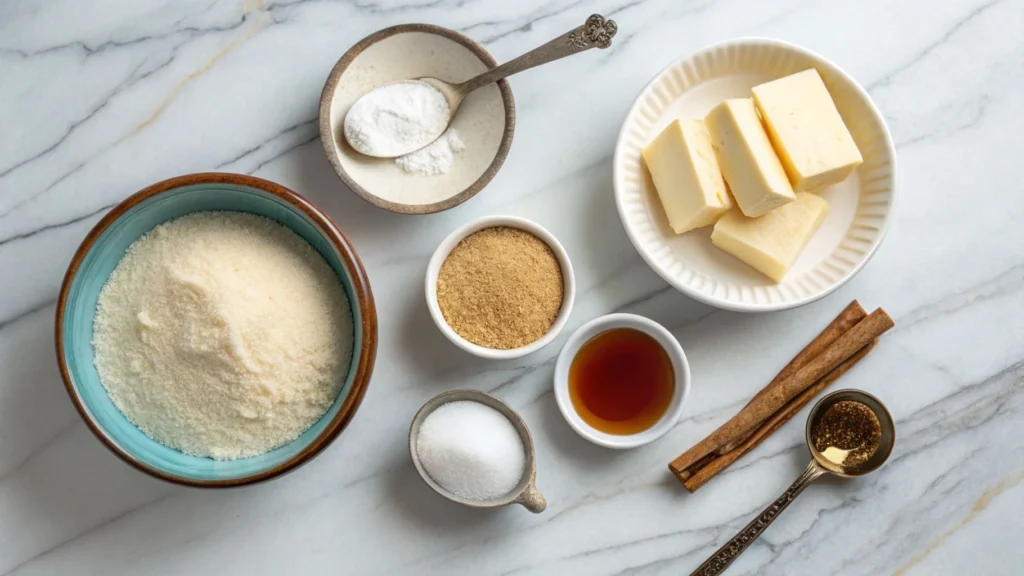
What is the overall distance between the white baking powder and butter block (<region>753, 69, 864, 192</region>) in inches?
26.1

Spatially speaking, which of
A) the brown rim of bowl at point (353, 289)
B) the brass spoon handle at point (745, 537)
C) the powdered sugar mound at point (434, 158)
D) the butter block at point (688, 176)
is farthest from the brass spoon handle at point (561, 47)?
the brass spoon handle at point (745, 537)

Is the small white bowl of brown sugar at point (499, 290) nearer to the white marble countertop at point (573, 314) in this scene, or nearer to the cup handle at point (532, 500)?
the white marble countertop at point (573, 314)

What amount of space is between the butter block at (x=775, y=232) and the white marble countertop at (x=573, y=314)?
185 millimetres

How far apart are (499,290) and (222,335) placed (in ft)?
1.75

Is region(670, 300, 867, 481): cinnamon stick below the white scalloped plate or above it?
below

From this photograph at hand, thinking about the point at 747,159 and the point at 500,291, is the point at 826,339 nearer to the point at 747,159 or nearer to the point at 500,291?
the point at 747,159

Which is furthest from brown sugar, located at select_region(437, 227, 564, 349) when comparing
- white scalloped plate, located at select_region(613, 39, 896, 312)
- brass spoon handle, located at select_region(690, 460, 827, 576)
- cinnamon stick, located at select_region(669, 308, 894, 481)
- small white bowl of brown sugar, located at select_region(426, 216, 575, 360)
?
brass spoon handle, located at select_region(690, 460, 827, 576)

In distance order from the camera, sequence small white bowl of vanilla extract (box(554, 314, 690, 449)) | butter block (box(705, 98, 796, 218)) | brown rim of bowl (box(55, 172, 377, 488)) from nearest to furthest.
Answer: brown rim of bowl (box(55, 172, 377, 488)), butter block (box(705, 98, 796, 218)), small white bowl of vanilla extract (box(554, 314, 690, 449))

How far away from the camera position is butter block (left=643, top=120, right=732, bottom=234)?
5.03 ft

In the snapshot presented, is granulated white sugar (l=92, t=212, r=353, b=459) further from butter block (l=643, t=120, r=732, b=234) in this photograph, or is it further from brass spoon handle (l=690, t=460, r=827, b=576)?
brass spoon handle (l=690, t=460, r=827, b=576)

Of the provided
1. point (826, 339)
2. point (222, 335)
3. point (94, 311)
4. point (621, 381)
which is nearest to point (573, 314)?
point (621, 381)

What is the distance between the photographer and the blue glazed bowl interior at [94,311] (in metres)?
1.42

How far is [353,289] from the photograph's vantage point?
144cm

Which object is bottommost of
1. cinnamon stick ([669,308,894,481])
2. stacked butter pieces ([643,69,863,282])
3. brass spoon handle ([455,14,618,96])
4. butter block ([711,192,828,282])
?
cinnamon stick ([669,308,894,481])
